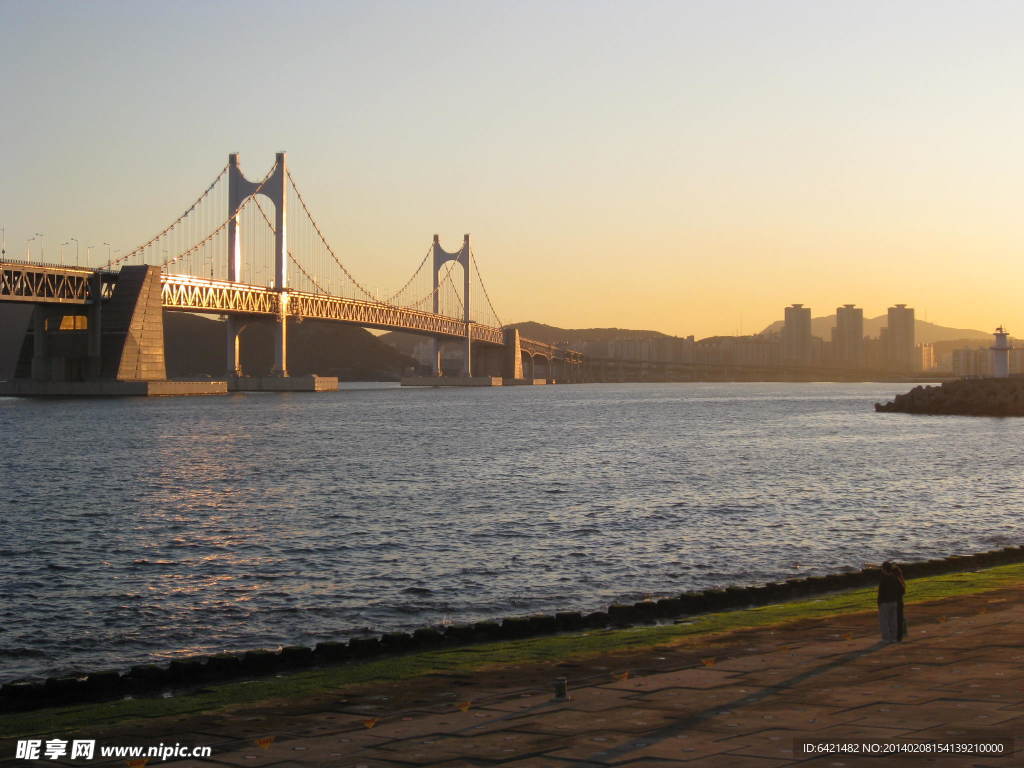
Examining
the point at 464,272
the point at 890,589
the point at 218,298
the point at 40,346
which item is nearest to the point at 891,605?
the point at 890,589

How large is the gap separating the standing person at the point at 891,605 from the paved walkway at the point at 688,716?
181mm

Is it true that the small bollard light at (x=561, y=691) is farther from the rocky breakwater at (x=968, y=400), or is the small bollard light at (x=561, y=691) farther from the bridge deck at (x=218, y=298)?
the bridge deck at (x=218, y=298)

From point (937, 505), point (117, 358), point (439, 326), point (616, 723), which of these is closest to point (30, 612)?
point (616, 723)

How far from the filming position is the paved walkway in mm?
6641

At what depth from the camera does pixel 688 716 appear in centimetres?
749

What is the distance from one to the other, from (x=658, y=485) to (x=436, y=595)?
17.6 meters

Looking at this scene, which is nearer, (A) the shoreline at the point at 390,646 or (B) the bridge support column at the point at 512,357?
(A) the shoreline at the point at 390,646

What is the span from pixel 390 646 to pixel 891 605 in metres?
4.88

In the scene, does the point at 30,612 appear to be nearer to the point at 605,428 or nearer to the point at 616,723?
the point at 616,723

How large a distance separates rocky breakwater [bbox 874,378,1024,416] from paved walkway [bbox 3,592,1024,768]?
251ft

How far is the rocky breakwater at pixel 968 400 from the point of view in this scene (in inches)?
3191

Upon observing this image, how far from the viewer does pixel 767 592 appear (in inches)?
595

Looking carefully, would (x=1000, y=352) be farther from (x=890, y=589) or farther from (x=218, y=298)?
(x=890, y=589)

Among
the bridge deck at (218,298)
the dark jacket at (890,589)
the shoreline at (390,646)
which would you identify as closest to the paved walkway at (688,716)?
the dark jacket at (890,589)
